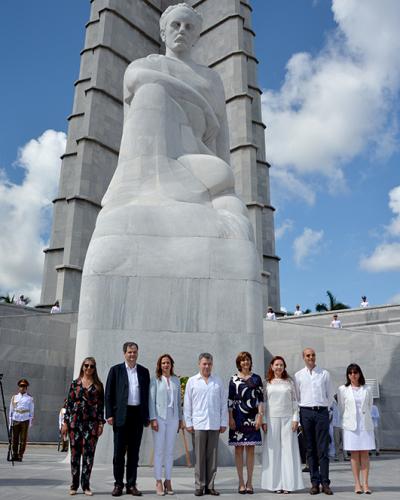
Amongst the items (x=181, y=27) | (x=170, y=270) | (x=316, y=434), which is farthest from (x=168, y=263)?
(x=181, y=27)

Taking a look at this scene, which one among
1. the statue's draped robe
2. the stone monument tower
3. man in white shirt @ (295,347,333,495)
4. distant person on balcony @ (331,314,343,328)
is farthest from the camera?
the stone monument tower

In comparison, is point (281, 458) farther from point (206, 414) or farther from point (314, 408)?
point (206, 414)

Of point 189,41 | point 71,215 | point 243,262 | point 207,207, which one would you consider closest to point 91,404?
point 243,262

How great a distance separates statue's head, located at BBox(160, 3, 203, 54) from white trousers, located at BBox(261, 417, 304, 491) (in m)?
7.94

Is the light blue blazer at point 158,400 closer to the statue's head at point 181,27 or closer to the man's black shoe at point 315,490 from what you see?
the man's black shoe at point 315,490

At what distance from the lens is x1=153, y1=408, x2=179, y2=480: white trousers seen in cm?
530

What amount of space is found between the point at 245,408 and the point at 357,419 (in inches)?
51.8

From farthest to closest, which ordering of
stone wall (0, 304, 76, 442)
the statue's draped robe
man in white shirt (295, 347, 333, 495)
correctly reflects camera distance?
stone wall (0, 304, 76, 442) < the statue's draped robe < man in white shirt (295, 347, 333, 495)

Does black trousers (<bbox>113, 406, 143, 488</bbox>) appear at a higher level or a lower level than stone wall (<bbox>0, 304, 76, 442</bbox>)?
lower

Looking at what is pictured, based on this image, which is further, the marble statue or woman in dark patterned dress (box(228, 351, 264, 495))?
the marble statue

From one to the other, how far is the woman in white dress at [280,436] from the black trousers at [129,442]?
1.40 m

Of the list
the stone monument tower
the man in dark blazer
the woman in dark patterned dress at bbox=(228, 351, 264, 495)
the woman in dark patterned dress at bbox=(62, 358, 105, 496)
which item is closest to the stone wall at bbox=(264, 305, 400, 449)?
the woman in dark patterned dress at bbox=(228, 351, 264, 495)

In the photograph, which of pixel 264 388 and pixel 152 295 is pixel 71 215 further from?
pixel 264 388

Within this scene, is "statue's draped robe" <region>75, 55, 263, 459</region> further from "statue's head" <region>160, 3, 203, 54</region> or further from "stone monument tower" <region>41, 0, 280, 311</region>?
"stone monument tower" <region>41, 0, 280, 311</region>
